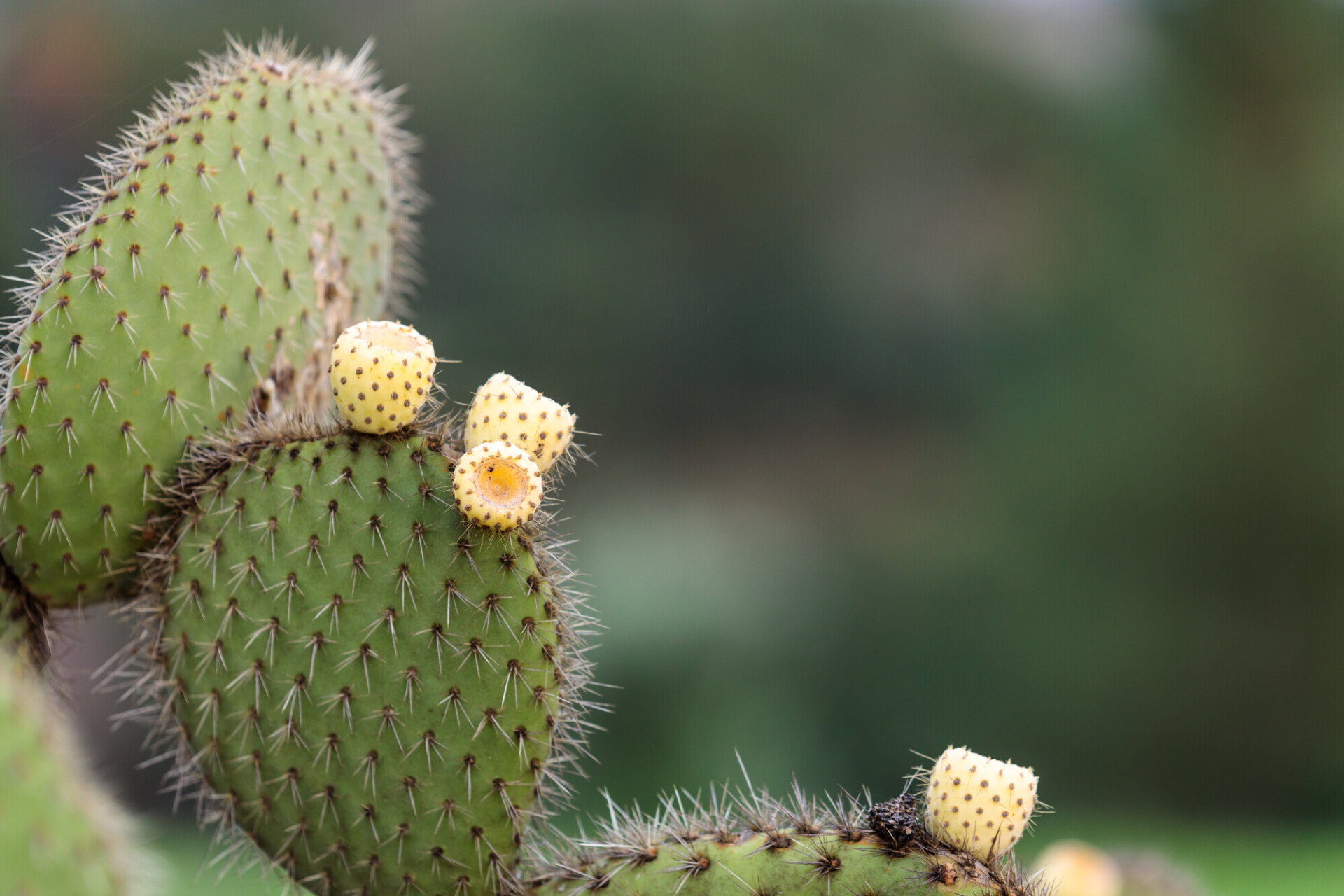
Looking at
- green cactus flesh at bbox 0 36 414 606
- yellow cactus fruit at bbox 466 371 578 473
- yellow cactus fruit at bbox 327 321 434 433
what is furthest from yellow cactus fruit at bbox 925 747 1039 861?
green cactus flesh at bbox 0 36 414 606

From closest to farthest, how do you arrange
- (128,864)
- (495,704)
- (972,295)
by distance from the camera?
1. (128,864)
2. (495,704)
3. (972,295)

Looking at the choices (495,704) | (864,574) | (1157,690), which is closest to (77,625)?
(495,704)

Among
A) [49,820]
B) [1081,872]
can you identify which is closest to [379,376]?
[49,820]

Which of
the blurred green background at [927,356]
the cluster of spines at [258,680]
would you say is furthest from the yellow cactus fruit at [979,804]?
the blurred green background at [927,356]

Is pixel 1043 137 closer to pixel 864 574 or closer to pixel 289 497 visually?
pixel 864 574

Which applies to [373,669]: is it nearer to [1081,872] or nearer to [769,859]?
[769,859]

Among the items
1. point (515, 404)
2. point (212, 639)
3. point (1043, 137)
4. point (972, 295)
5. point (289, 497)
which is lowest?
point (212, 639)
